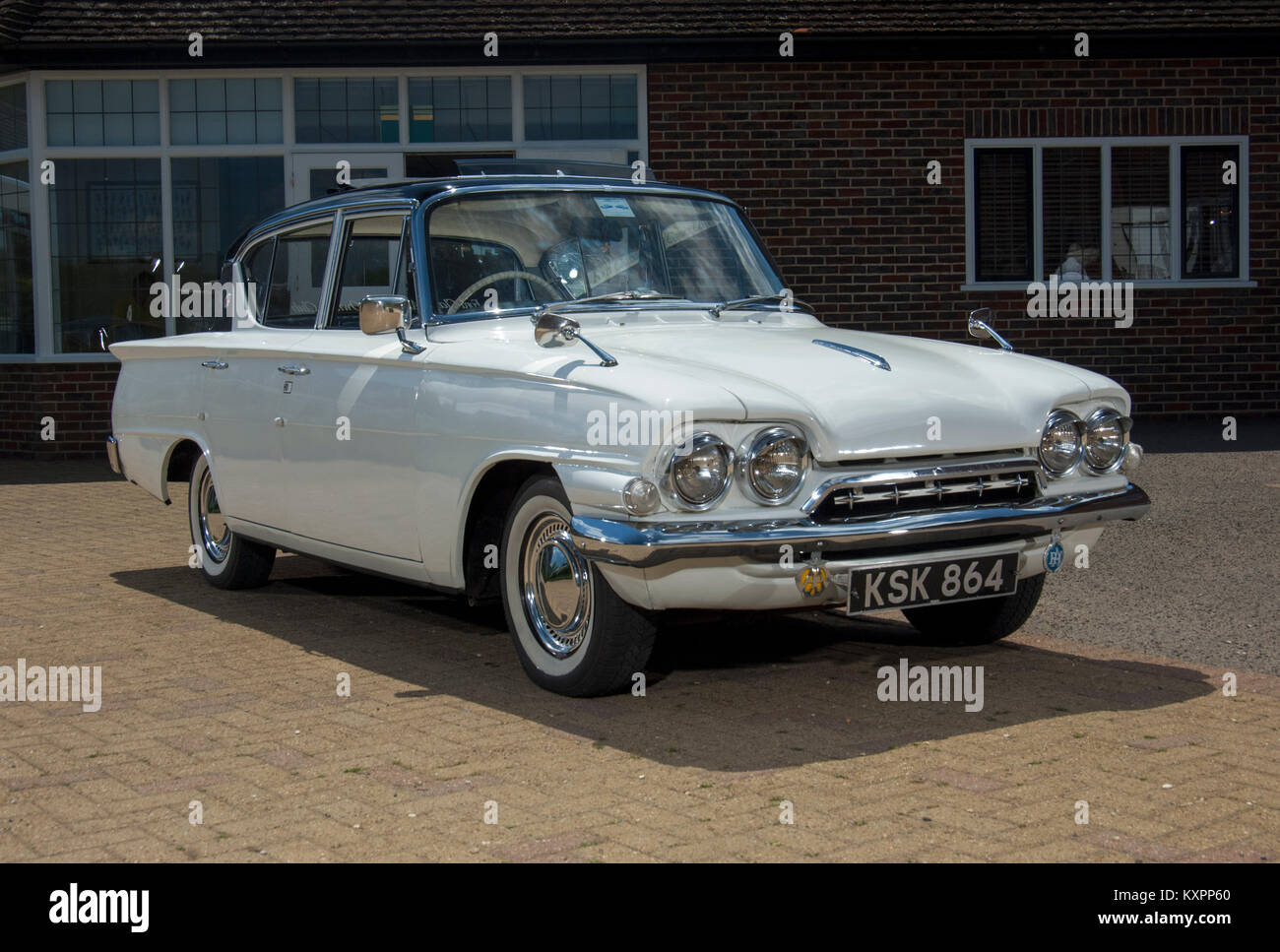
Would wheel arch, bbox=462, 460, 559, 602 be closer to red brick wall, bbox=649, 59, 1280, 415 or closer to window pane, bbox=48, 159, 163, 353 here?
red brick wall, bbox=649, 59, 1280, 415

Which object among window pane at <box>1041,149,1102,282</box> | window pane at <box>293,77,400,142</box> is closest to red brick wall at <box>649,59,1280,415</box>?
window pane at <box>1041,149,1102,282</box>

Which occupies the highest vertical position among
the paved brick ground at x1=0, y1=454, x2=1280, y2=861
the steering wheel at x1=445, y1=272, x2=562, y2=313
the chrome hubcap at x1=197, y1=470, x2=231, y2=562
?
the steering wheel at x1=445, y1=272, x2=562, y2=313

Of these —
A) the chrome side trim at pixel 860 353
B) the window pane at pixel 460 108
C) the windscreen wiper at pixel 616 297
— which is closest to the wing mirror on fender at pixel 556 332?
the windscreen wiper at pixel 616 297

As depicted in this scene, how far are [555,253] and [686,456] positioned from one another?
1.61m

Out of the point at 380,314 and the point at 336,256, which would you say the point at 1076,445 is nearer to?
the point at 380,314

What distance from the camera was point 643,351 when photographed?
528 cm

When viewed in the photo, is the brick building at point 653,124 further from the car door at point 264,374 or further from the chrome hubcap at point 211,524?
the car door at point 264,374

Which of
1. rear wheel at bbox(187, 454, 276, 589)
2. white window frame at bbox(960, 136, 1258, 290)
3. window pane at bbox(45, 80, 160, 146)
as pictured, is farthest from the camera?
white window frame at bbox(960, 136, 1258, 290)

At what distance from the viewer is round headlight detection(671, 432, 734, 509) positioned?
4.64m

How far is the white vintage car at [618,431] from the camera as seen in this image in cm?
469

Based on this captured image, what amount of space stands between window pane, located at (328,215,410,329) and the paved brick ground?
1385 millimetres

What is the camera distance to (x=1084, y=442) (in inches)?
211

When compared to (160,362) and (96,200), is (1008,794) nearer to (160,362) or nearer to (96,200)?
(160,362)

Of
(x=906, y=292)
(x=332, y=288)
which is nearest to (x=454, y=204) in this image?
(x=332, y=288)
